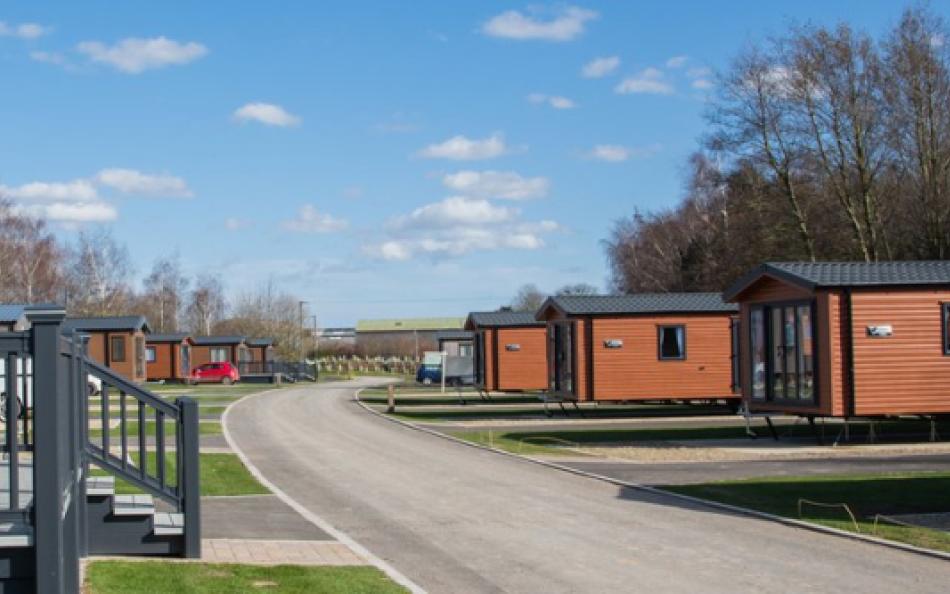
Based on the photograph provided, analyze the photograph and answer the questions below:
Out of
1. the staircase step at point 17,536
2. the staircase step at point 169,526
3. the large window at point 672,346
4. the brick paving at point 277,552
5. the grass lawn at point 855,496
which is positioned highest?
the large window at point 672,346

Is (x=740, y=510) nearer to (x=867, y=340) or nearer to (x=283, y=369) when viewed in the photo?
(x=867, y=340)

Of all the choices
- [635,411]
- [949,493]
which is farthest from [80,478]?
[635,411]

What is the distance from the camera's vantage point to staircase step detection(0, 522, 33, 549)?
6.39m

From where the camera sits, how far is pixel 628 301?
31047 millimetres

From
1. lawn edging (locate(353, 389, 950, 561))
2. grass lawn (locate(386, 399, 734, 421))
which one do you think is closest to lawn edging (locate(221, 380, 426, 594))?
lawn edging (locate(353, 389, 950, 561))

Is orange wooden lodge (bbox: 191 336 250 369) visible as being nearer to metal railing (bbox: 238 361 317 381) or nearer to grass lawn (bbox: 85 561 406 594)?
metal railing (bbox: 238 361 317 381)

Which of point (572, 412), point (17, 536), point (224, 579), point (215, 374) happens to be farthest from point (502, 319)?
point (17, 536)

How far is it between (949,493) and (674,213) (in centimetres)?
5660

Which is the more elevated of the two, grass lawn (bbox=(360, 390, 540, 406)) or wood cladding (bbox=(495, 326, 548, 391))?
wood cladding (bbox=(495, 326, 548, 391))

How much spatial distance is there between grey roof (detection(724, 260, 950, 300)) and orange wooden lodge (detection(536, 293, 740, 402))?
773cm

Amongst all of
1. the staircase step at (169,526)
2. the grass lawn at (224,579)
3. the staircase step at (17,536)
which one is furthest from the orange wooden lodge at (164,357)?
the staircase step at (17,536)

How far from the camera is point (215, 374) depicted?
2504 inches

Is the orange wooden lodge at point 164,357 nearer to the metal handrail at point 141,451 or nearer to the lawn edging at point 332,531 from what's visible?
the lawn edging at point 332,531

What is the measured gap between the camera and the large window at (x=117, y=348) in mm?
52125
